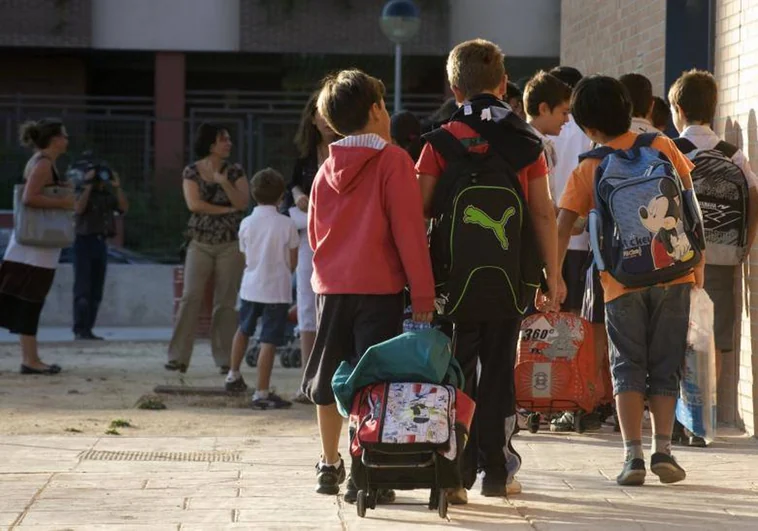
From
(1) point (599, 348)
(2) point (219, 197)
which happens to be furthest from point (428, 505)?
(2) point (219, 197)

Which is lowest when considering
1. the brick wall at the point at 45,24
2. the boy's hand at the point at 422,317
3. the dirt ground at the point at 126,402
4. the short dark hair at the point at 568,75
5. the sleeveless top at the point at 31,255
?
the dirt ground at the point at 126,402

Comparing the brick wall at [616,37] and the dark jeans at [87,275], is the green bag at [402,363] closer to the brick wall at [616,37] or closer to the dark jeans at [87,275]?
the brick wall at [616,37]

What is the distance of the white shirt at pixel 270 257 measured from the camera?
33.2ft

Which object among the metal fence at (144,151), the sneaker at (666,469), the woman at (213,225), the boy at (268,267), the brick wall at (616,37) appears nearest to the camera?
the sneaker at (666,469)

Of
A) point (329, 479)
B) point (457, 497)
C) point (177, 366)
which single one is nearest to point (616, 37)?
point (177, 366)

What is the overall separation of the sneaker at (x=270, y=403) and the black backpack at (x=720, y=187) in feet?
10.4

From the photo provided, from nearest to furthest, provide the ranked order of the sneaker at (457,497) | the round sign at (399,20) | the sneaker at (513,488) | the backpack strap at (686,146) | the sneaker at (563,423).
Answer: the sneaker at (457,497)
the sneaker at (513,488)
the backpack strap at (686,146)
the sneaker at (563,423)
the round sign at (399,20)

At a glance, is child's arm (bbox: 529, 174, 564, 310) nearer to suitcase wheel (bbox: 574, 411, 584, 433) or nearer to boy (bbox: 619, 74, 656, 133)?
boy (bbox: 619, 74, 656, 133)

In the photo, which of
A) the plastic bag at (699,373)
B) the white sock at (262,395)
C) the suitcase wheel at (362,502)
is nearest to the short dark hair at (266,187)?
the white sock at (262,395)

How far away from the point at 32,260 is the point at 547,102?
16.7 ft

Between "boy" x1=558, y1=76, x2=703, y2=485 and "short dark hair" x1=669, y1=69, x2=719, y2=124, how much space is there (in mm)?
1315

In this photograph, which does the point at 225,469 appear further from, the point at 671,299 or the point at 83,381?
the point at 83,381

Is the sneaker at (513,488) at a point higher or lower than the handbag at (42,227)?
lower

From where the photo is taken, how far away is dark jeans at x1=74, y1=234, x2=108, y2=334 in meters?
15.5
